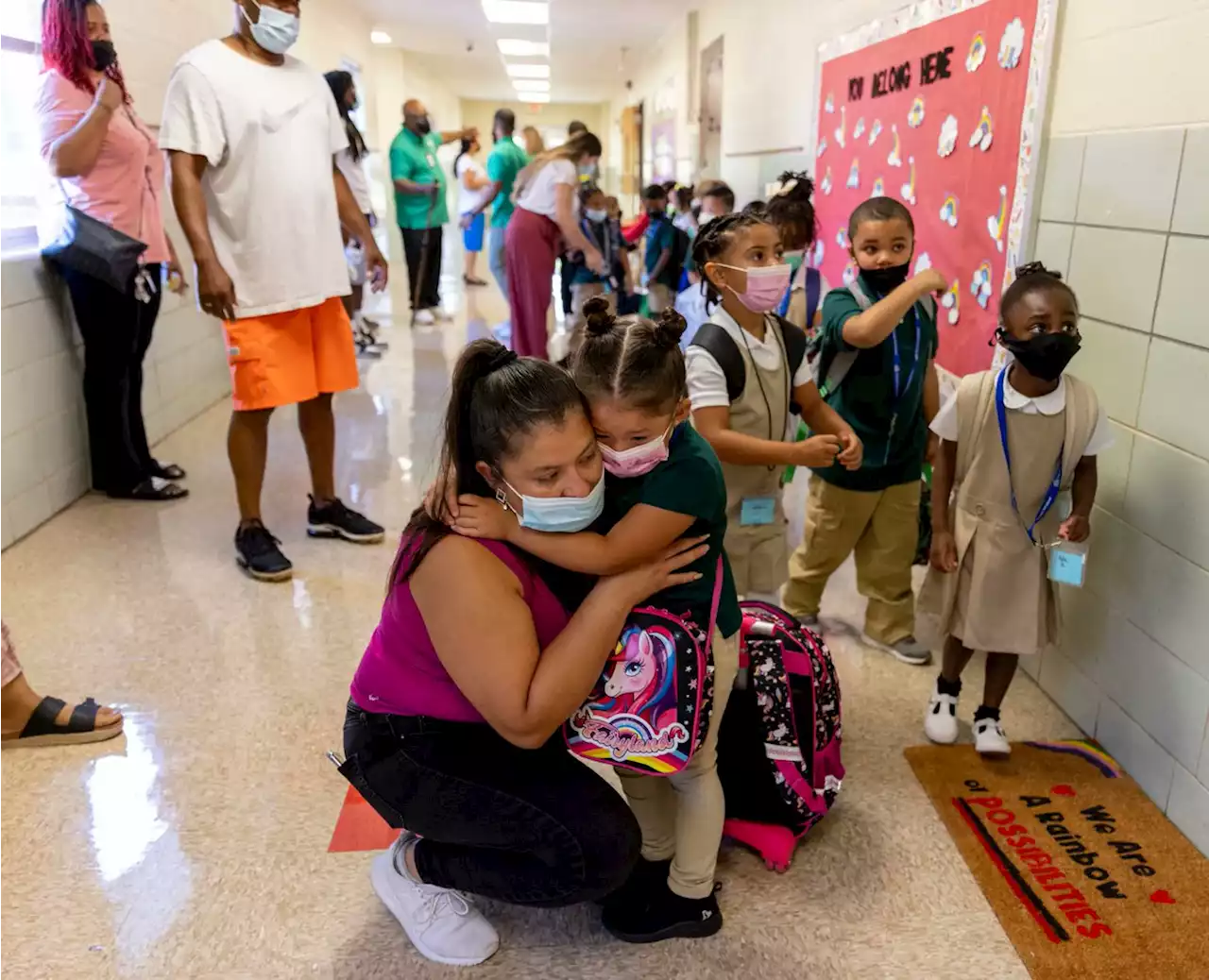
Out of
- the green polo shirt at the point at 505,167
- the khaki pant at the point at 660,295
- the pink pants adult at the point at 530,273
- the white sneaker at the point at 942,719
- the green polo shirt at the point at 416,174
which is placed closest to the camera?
the white sneaker at the point at 942,719

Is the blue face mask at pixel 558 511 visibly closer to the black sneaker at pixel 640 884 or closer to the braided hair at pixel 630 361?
the braided hair at pixel 630 361

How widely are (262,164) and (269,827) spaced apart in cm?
168

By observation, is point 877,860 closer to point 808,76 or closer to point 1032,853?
point 1032,853

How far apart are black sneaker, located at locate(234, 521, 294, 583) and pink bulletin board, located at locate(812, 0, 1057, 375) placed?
174 cm

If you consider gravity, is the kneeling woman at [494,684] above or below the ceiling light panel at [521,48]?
below

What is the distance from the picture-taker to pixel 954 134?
102 inches

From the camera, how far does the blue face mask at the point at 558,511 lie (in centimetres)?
121

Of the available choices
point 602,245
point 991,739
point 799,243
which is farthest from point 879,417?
point 602,245

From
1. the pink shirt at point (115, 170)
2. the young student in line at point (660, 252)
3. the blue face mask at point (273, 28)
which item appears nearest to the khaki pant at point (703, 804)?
the blue face mask at point (273, 28)

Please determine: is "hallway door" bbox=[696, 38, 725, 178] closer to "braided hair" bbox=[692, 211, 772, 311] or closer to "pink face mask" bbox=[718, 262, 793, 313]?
"braided hair" bbox=[692, 211, 772, 311]

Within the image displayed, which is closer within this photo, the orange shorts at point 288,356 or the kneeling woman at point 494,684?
the kneeling woman at point 494,684

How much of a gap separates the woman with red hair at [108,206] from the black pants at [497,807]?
2316 millimetres

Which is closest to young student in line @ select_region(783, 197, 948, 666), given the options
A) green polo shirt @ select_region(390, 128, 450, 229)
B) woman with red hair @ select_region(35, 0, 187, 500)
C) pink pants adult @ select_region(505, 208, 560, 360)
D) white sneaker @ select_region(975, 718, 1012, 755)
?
white sneaker @ select_region(975, 718, 1012, 755)

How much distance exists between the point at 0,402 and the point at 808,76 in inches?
137
